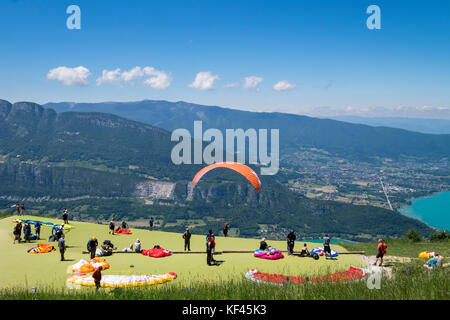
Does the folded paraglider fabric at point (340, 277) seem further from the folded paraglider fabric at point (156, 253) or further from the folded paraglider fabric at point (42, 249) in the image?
the folded paraglider fabric at point (42, 249)

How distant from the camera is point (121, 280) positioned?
673 inches

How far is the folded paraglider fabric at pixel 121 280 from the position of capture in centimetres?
1652

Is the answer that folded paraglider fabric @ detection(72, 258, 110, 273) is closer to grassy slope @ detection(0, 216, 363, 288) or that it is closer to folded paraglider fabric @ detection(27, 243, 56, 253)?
grassy slope @ detection(0, 216, 363, 288)

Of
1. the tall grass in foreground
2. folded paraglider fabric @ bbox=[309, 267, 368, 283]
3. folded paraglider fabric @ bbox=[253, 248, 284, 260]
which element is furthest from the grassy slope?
the tall grass in foreground

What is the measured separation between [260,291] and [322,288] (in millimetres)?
1996

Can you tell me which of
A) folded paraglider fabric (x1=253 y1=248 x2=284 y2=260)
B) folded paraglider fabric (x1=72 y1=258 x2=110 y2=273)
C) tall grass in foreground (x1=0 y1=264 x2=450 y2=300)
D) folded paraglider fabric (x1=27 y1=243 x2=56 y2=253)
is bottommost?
folded paraglider fabric (x1=253 y1=248 x2=284 y2=260)

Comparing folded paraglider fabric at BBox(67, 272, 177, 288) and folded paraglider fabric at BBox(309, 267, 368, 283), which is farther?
folded paraglider fabric at BBox(67, 272, 177, 288)

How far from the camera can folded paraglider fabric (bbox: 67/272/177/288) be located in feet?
54.2

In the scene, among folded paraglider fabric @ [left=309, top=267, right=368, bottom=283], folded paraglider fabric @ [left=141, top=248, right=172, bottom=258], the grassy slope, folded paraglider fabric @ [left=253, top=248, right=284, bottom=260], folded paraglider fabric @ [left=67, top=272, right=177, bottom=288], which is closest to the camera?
folded paraglider fabric @ [left=309, top=267, right=368, bottom=283]

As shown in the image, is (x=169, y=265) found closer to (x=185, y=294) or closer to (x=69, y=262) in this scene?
(x=69, y=262)

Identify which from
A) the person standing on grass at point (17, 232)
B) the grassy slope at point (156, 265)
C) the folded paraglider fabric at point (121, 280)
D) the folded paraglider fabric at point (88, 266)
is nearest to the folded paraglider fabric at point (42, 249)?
the grassy slope at point (156, 265)

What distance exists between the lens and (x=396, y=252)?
29.0m

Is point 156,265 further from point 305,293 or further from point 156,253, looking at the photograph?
point 305,293

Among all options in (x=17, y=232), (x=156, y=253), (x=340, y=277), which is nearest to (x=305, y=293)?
(x=340, y=277)
